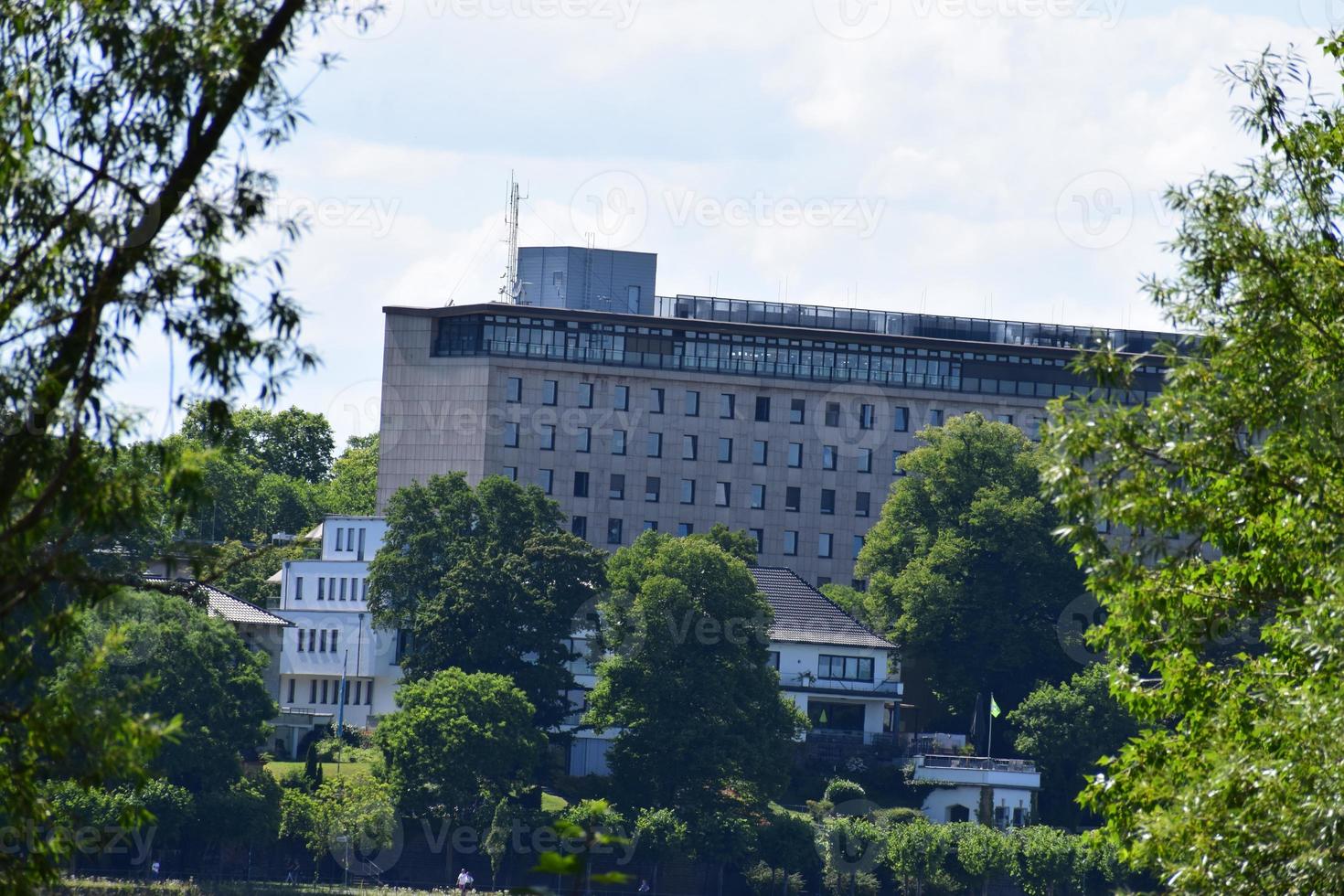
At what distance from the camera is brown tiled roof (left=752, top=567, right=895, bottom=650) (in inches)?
4018

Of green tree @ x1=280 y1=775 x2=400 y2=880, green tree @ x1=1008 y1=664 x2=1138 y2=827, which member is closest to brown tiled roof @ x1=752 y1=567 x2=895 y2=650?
green tree @ x1=1008 y1=664 x2=1138 y2=827

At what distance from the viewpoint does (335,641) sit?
104750 millimetres

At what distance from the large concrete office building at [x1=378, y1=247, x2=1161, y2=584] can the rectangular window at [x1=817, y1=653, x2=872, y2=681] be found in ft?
90.1

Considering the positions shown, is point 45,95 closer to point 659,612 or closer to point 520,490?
point 659,612

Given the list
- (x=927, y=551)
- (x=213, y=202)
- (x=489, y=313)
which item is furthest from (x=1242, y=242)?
(x=489, y=313)

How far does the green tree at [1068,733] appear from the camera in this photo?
305ft

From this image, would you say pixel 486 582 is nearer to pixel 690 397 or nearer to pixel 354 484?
pixel 690 397

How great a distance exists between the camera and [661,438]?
12938 cm

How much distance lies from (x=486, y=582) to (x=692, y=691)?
11659 mm

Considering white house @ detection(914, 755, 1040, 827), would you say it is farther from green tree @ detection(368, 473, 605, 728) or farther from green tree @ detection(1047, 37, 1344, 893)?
green tree @ detection(1047, 37, 1344, 893)

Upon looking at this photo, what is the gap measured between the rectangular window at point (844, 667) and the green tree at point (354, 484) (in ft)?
135

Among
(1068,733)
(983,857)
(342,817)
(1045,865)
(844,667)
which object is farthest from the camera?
(844,667)

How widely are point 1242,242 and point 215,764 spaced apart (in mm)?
63164

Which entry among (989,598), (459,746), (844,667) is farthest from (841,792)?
(459,746)
